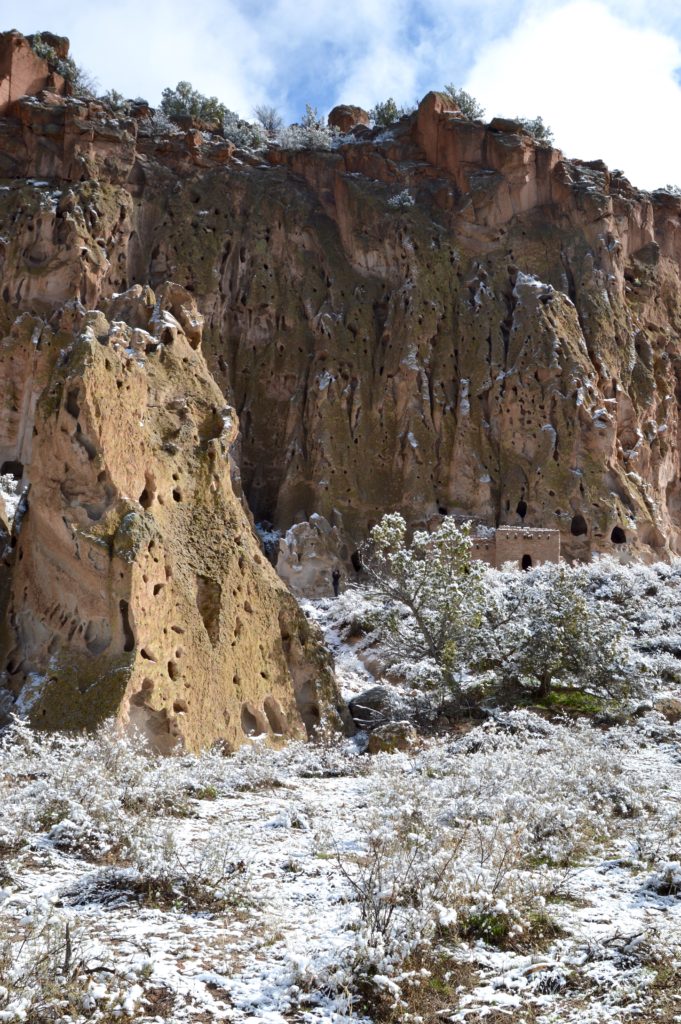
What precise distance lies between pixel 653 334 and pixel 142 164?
25840 mm

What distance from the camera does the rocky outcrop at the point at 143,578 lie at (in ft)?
37.9

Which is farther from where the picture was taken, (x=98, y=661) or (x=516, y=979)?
(x=98, y=661)

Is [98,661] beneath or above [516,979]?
above

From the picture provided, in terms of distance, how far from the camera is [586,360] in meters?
40.9

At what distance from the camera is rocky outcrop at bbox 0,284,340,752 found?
11539 millimetres

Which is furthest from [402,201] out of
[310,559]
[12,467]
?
[12,467]

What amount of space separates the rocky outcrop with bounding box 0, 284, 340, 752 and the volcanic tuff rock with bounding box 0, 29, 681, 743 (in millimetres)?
19882

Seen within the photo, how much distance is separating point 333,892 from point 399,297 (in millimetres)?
37129

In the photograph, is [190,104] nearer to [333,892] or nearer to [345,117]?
[345,117]

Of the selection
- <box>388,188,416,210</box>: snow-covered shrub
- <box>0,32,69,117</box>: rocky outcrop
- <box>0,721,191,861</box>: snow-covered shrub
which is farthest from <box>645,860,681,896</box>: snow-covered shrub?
<box>0,32,69,117</box>: rocky outcrop

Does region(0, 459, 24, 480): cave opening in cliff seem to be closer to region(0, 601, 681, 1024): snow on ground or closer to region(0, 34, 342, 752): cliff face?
region(0, 34, 342, 752): cliff face

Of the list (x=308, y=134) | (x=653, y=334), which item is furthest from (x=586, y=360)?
(x=308, y=134)

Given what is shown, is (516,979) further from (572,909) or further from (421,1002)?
(572,909)

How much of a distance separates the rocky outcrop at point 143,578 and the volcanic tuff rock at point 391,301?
65.2ft
